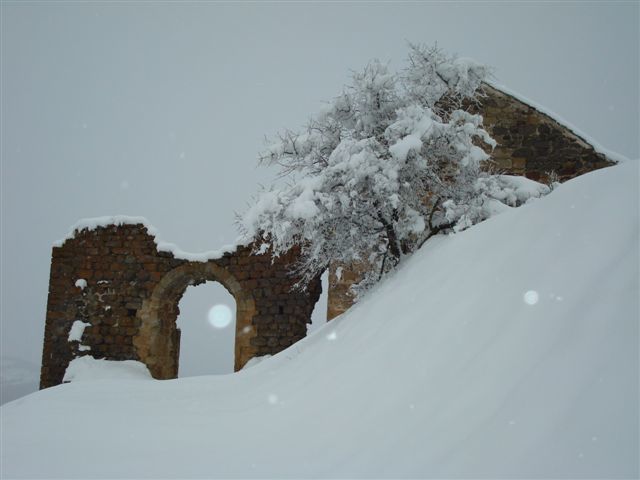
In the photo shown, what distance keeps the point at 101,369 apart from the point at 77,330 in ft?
3.49

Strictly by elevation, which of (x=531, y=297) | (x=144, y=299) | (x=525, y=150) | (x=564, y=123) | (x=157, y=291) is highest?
(x=564, y=123)

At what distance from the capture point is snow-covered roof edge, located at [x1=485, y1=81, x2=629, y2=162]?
8.96 meters

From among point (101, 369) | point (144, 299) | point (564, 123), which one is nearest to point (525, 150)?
point (564, 123)

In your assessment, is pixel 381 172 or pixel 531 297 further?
pixel 381 172

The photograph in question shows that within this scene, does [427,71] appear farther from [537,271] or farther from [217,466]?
[217,466]

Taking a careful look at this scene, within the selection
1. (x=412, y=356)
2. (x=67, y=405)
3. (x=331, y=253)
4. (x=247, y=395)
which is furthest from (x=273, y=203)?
(x=412, y=356)

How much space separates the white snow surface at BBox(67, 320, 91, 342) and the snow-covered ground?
6.92m

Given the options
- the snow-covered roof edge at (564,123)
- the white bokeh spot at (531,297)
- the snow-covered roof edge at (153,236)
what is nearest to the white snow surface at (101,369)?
the snow-covered roof edge at (153,236)

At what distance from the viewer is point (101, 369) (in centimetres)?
1040

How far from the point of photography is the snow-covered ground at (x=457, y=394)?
1688 mm

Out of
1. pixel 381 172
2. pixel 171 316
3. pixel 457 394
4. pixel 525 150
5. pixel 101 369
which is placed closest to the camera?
pixel 457 394

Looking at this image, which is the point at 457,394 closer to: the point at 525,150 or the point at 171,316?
the point at 525,150

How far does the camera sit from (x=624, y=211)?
254 centimetres

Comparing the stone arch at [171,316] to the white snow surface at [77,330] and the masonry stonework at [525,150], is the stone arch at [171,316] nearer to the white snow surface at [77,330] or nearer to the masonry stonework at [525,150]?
the white snow surface at [77,330]
